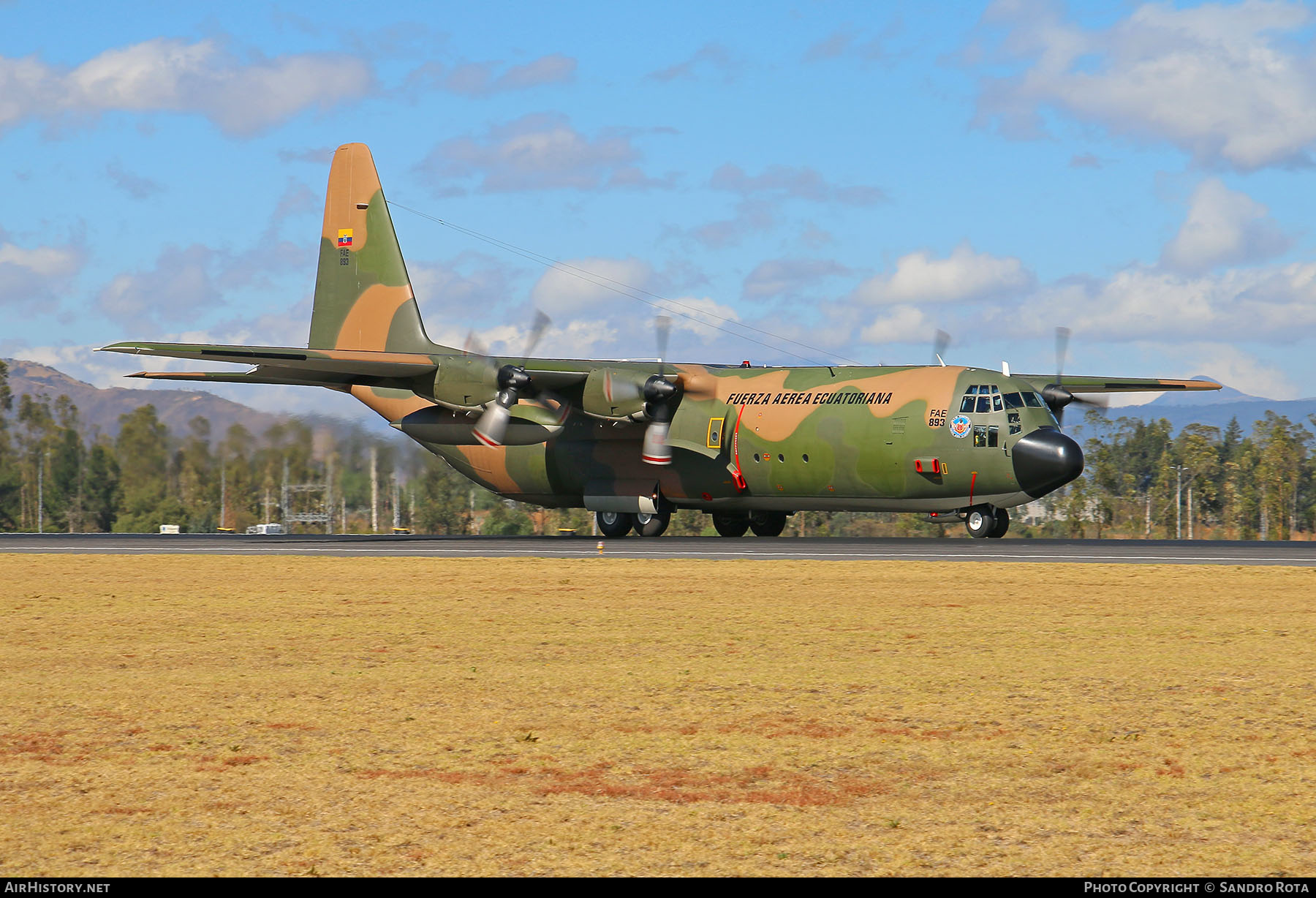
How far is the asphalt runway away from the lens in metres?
25.8

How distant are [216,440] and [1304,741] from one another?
141 ft

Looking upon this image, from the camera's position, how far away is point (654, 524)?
35500mm

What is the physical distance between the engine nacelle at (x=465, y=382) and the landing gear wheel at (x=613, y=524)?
497 centimetres

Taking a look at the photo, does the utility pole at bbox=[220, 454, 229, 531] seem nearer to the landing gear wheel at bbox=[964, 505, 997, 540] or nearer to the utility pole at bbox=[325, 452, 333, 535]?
the utility pole at bbox=[325, 452, 333, 535]

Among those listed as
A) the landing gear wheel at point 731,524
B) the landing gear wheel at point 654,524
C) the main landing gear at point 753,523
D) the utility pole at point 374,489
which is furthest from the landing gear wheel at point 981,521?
the utility pole at point 374,489

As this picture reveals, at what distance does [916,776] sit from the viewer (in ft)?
24.8

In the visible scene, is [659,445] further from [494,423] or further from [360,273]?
[360,273]

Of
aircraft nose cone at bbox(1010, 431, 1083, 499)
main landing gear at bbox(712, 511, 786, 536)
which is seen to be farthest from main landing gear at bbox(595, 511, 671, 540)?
aircraft nose cone at bbox(1010, 431, 1083, 499)

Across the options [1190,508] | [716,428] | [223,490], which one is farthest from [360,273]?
[1190,508]

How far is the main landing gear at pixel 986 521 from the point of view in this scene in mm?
31188

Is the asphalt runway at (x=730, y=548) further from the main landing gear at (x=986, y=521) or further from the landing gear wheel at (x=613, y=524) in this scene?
the landing gear wheel at (x=613, y=524)

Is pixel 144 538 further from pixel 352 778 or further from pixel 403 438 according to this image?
pixel 352 778

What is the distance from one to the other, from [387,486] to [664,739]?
3920cm

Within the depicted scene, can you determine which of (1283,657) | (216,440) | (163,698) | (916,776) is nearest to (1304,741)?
(916,776)
